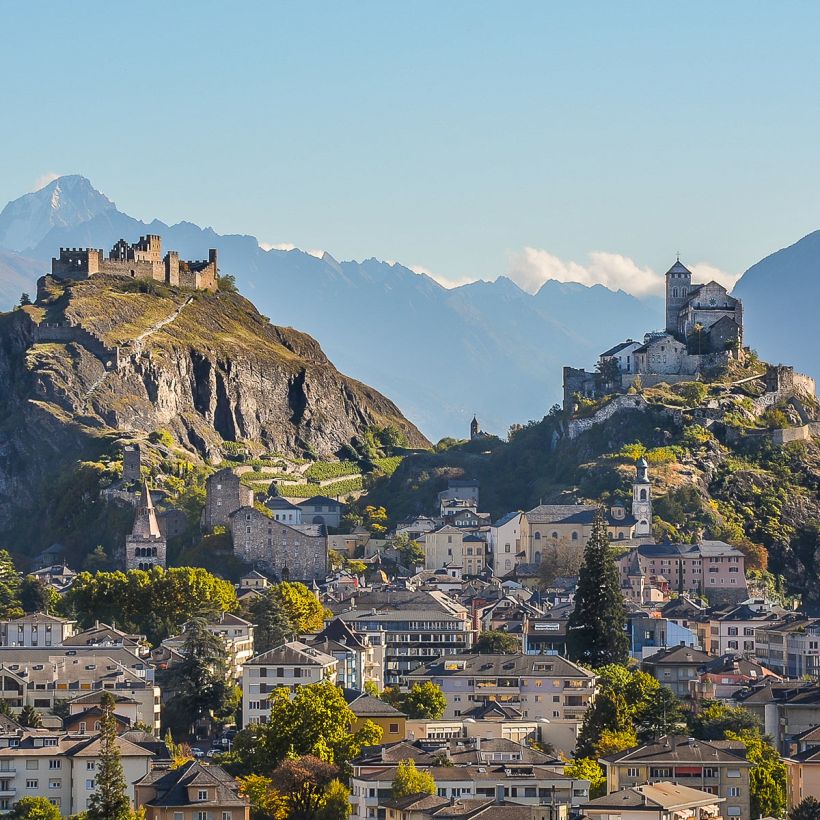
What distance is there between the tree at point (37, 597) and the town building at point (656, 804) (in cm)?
5461

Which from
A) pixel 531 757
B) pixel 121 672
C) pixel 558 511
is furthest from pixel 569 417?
pixel 531 757

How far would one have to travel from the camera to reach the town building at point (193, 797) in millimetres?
86750

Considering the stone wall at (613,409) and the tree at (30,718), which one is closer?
the tree at (30,718)

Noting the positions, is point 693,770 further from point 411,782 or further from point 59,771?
point 59,771

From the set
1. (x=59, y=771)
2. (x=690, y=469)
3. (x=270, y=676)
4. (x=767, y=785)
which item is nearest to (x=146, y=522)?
(x=690, y=469)

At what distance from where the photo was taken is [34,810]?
89.1 metres

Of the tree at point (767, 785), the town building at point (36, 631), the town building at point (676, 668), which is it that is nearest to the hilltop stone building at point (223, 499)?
the town building at point (36, 631)

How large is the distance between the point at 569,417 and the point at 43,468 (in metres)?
37.5

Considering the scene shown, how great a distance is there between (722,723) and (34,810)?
28.1m

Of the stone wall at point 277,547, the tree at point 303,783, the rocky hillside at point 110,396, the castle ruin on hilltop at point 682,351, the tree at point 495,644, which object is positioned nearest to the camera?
the tree at point 303,783

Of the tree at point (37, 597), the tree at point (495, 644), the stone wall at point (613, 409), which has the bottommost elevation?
the tree at point (495, 644)

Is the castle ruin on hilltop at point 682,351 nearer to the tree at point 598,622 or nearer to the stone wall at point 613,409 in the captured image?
the stone wall at point 613,409

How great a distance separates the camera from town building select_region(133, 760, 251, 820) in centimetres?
8675

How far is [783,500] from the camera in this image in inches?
6590
